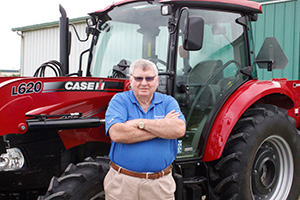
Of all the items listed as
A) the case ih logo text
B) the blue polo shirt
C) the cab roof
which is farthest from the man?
the cab roof

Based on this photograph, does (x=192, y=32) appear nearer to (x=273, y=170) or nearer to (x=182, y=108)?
(x=182, y=108)

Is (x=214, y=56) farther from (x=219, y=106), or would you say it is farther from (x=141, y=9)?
(x=141, y=9)

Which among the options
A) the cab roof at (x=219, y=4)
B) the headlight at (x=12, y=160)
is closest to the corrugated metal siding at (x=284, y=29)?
the cab roof at (x=219, y=4)

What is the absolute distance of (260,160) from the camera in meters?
3.90

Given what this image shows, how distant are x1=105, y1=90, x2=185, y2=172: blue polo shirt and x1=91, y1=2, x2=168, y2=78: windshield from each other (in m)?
0.82

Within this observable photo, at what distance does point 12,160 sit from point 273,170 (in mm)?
2831

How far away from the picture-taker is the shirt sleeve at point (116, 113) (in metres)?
2.57

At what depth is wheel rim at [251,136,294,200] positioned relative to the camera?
3.88 m

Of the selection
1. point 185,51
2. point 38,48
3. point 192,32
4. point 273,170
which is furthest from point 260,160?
point 38,48

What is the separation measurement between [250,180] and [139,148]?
1684 millimetres

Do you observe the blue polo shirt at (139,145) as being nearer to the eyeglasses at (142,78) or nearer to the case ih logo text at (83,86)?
the eyeglasses at (142,78)

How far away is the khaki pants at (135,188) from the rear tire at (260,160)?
1111 mm

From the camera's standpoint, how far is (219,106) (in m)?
3.77

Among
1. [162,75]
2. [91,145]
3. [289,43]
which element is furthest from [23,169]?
[289,43]
